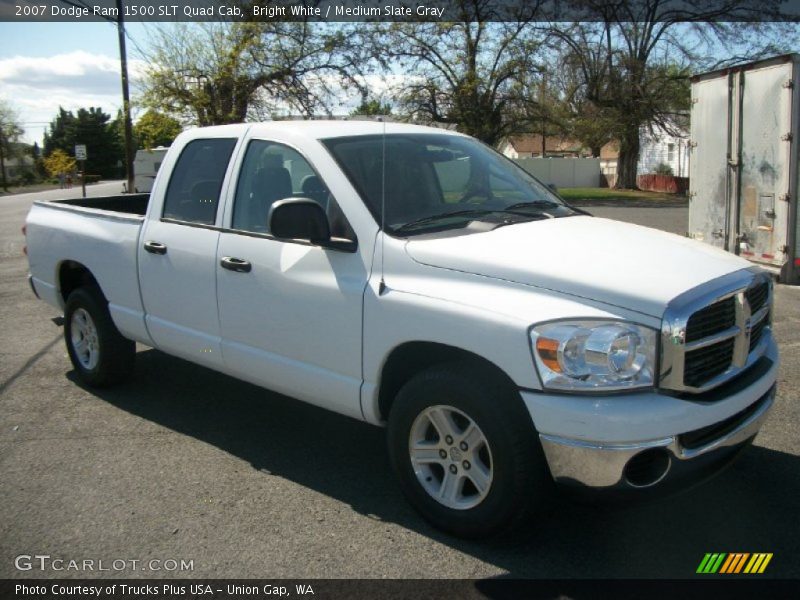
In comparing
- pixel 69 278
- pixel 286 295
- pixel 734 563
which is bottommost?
pixel 734 563

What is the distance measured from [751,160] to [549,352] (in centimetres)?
802

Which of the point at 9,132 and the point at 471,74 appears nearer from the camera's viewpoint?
the point at 471,74

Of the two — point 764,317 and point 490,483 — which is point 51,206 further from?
point 764,317

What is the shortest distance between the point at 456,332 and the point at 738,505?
71.0 inches

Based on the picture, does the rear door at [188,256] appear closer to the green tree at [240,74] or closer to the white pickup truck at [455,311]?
the white pickup truck at [455,311]

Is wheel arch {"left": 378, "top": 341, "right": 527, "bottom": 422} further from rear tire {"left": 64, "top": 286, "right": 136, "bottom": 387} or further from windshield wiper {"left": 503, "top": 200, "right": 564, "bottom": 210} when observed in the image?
rear tire {"left": 64, "top": 286, "right": 136, "bottom": 387}

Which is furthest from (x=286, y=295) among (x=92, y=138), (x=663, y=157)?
(x=92, y=138)

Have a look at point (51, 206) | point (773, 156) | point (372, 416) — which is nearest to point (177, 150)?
point (51, 206)

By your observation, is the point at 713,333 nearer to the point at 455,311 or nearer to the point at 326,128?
the point at 455,311

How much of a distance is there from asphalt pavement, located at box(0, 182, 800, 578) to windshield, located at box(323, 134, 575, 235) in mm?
1509

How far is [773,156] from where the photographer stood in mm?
9562

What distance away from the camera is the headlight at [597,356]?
3.11 m

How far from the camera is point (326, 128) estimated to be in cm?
457

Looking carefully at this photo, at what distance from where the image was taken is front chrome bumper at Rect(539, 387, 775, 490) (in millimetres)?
3076
